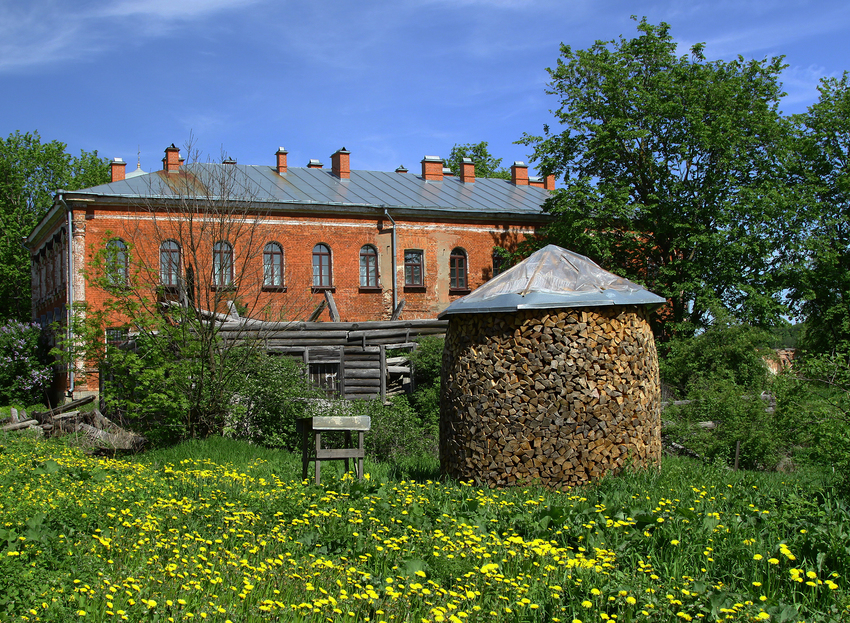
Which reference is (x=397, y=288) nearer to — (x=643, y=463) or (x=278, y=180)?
(x=278, y=180)

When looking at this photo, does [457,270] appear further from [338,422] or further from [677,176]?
[338,422]

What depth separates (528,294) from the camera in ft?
27.5

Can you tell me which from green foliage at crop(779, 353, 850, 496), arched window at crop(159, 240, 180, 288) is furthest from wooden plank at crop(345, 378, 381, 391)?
green foliage at crop(779, 353, 850, 496)

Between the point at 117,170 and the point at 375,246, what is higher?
the point at 117,170

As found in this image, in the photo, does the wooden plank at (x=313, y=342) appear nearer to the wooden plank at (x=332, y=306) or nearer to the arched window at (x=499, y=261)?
the wooden plank at (x=332, y=306)

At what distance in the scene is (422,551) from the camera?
5906mm

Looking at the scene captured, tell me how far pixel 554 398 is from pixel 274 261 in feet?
72.0

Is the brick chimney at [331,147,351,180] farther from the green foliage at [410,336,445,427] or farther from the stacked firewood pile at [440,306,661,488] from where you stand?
the stacked firewood pile at [440,306,661,488]

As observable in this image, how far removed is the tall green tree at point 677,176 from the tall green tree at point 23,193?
93.0 feet

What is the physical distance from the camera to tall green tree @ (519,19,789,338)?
2469 cm

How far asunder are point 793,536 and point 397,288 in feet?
81.4

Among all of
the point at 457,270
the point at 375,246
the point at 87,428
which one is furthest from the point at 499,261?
the point at 87,428

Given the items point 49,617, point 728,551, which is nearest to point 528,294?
point 728,551

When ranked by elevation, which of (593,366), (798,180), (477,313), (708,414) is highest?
(798,180)
